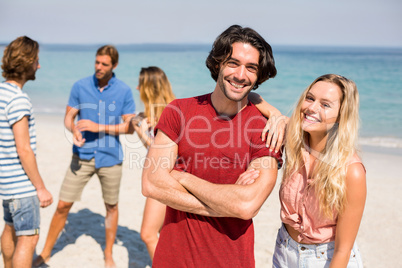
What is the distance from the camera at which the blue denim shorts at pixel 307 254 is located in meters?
2.47

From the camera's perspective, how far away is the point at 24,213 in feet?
11.2

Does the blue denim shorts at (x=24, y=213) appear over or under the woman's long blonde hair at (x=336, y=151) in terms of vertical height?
under

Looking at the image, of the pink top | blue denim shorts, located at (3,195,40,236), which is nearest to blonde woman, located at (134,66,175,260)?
blue denim shorts, located at (3,195,40,236)

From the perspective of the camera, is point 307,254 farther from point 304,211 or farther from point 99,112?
point 99,112

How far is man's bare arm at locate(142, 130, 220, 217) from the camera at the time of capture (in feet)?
7.97

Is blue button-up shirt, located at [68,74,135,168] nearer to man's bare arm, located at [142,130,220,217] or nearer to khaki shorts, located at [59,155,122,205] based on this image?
khaki shorts, located at [59,155,122,205]

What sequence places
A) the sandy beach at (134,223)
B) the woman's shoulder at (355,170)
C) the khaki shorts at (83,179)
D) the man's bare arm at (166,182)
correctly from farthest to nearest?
the sandy beach at (134,223) → the khaki shorts at (83,179) → the man's bare arm at (166,182) → the woman's shoulder at (355,170)

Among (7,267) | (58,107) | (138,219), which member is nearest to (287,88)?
(58,107)

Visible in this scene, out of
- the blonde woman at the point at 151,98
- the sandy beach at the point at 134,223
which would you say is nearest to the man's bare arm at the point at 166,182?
the blonde woman at the point at 151,98

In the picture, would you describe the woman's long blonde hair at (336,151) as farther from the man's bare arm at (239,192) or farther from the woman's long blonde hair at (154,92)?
the woman's long blonde hair at (154,92)

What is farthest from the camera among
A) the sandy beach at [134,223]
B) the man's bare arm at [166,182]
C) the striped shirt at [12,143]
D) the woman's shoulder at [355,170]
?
the sandy beach at [134,223]

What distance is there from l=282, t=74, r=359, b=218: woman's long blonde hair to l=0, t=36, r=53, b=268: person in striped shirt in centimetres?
225

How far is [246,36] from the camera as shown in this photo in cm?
252

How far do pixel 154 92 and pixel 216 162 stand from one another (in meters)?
2.25
